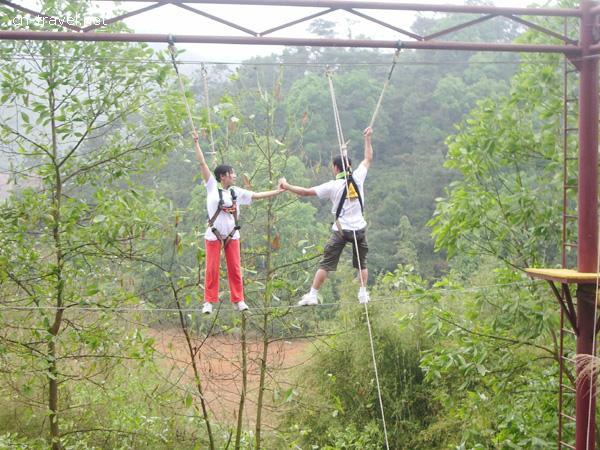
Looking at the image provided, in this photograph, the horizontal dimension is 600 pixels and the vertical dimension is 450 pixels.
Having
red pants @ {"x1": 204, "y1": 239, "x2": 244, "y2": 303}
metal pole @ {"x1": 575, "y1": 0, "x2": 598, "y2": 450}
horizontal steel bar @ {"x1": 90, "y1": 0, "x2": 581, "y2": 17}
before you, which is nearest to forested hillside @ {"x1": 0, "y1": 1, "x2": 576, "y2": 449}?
red pants @ {"x1": 204, "y1": 239, "x2": 244, "y2": 303}

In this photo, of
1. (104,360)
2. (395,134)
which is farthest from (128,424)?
(395,134)

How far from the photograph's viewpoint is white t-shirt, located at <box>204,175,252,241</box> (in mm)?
6301

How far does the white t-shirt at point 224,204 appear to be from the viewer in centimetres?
630

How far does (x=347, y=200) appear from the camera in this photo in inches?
257

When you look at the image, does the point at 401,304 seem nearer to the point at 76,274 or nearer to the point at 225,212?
the point at 76,274

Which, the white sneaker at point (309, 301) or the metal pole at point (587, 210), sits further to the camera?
the white sneaker at point (309, 301)

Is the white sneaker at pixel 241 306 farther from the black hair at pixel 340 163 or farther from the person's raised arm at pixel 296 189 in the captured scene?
the black hair at pixel 340 163

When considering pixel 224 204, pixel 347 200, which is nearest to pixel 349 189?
pixel 347 200

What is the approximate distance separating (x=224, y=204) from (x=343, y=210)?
43.0 inches

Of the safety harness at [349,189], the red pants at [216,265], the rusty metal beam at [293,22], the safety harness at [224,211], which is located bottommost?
the red pants at [216,265]

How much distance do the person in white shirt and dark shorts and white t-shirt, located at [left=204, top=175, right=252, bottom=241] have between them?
36 centimetres

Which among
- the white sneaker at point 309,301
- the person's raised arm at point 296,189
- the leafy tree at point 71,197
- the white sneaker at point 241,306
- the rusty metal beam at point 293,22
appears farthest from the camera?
the leafy tree at point 71,197

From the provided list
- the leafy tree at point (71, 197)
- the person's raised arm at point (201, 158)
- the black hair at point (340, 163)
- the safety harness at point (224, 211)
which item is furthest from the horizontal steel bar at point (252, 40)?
the leafy tree at point (71, 197)

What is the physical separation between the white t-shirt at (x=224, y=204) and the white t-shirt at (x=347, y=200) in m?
0.68
